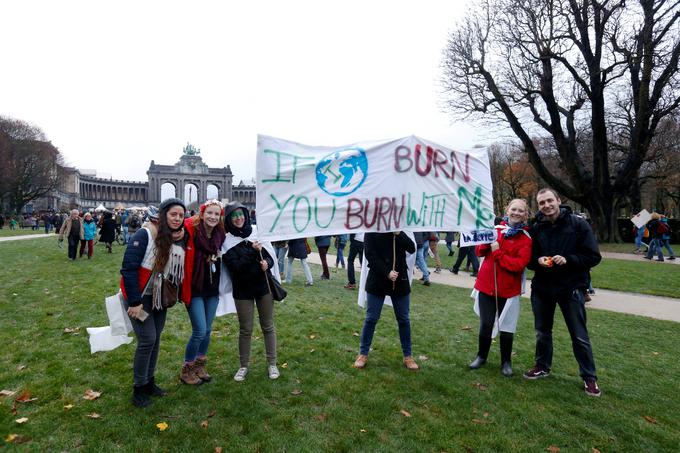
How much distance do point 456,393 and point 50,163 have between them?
73.5m

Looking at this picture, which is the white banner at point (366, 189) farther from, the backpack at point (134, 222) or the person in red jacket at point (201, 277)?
the backpack at point (134, 222)

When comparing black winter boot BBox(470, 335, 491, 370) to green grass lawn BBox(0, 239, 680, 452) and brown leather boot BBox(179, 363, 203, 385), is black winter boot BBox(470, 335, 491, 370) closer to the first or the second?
green grass lawn BBox(0, 239, 680, 452)

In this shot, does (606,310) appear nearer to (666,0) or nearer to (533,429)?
(533,429)

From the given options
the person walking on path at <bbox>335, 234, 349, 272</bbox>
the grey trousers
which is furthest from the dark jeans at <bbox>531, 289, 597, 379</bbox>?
the person walking on path at <bbox>335, 234, 349, 272</bbox>

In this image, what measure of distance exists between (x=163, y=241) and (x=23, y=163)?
2730 inches

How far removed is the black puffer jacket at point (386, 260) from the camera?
4766mm

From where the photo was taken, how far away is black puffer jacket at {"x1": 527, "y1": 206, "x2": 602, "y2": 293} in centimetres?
429

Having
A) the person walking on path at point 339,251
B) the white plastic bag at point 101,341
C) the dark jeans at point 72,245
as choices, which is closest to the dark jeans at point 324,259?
the person walking on path at point 339,251

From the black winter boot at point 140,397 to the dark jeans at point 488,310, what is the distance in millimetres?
3715

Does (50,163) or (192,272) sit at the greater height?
(50,163)

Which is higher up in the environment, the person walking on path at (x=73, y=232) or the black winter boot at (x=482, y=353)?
the person walking on path at (x=73, y=232)

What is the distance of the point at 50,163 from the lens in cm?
6156

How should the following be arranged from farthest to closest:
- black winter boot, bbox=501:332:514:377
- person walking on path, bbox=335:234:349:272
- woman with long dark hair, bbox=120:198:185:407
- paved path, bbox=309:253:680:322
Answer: person walking on path, bbox=335:234:349:272 < paved path, bbox=309:253:680:322 < black winter boot, bbox=501:332:514:377 < woman with long dark hair, bbox=120:198:185:407

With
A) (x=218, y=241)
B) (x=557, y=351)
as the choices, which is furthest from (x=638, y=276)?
(x=218, y=241)
